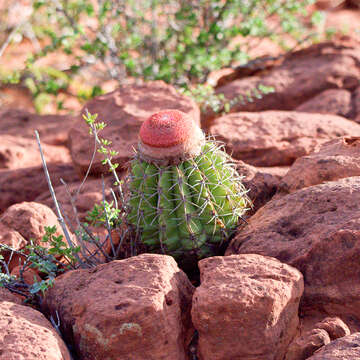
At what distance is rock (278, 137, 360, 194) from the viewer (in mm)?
3096

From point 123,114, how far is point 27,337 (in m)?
2.36

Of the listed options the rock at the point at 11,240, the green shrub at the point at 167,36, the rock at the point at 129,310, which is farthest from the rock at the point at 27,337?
the green shrub at the point at 167,36

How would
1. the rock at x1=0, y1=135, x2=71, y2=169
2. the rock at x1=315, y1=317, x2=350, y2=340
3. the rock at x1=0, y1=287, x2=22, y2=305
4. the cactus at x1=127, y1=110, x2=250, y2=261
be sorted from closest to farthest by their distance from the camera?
the rock at x1=315, y1=317, x2=350, y2=340 < the rock at x1=0, y1=287, x2=22, y2=305 < the cactus at x1=127, y1=110, x2=250, y2=261 < the rock at x1=0, y1=135, x2=71, y2=169

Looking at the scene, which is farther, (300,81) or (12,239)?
(300,81)

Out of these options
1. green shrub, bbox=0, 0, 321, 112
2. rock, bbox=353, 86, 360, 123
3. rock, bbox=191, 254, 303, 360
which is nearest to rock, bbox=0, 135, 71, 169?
green shrub, bbox=0, 0, 321, 112

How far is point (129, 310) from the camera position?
7.33 ft

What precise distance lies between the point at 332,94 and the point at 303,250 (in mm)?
2781

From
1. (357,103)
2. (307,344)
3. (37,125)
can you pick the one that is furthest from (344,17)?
(307,344)

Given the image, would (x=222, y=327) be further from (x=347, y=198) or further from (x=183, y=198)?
(x=347, y=198)

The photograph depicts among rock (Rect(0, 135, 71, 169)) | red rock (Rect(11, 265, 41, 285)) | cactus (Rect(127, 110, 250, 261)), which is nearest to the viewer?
cactus (Rect(127, 110, 250, 261))

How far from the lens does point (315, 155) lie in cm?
327

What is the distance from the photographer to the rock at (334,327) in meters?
2.31

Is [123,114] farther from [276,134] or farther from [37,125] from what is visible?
[37,125]

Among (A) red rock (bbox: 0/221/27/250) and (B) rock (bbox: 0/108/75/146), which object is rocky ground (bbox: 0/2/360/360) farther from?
(B) rock (bbox: 0/108/75/146)
